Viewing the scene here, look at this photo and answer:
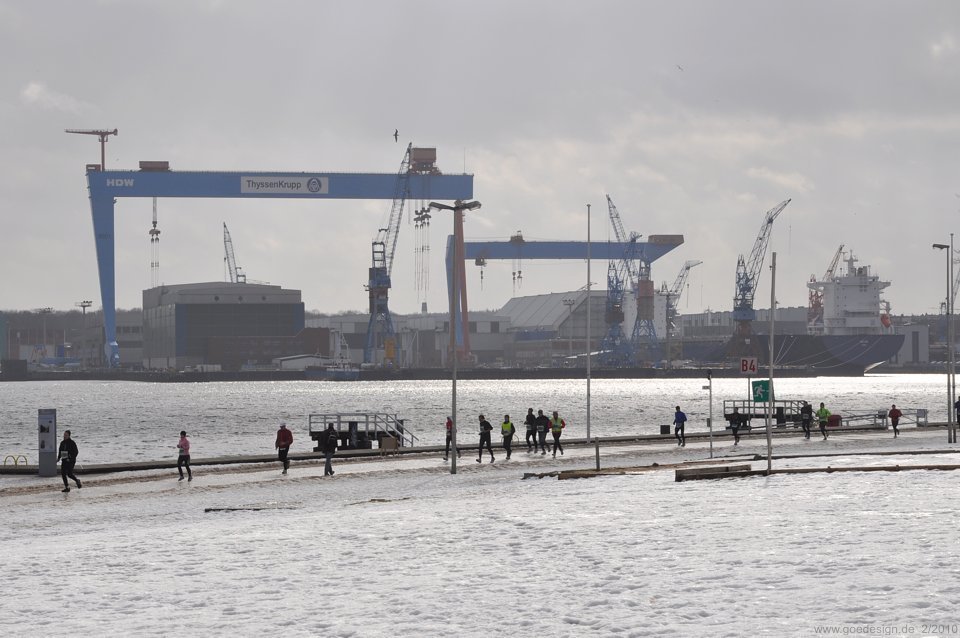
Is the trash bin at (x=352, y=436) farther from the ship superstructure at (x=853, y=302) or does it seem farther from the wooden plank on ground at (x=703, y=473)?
the ship superstructure at (x=853, y=302)

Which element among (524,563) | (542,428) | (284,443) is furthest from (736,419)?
(524,563)

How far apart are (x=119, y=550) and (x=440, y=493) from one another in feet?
32.2

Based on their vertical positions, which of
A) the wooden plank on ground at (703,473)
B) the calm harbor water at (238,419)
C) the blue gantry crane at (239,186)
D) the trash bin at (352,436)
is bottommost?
A: the calm harbor water at (238,419)

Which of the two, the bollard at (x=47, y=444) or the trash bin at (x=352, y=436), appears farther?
the trash bin at (x=352, y=436)

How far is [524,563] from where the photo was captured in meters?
14.0

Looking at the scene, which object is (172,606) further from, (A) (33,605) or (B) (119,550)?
(B) (119,550)

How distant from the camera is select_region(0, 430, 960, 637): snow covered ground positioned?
11148 mm

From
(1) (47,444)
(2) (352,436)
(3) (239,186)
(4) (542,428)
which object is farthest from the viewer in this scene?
(3) (239,186)

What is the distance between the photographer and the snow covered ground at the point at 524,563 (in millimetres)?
11148

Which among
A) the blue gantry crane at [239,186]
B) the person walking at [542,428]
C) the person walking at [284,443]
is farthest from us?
the blue gantry crane at [239,186]

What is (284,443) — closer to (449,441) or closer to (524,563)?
(449,441)

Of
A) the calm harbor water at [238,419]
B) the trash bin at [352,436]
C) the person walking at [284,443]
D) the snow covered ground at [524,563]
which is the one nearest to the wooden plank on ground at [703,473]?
the snow covered ground at [524,563]

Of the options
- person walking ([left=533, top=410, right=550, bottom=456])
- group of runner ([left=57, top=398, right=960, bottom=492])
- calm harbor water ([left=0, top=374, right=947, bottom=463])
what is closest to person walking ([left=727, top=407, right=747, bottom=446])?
group of runner ([left=57, top=398, right=960, bottom=492])

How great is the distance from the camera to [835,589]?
1157 centimetres
